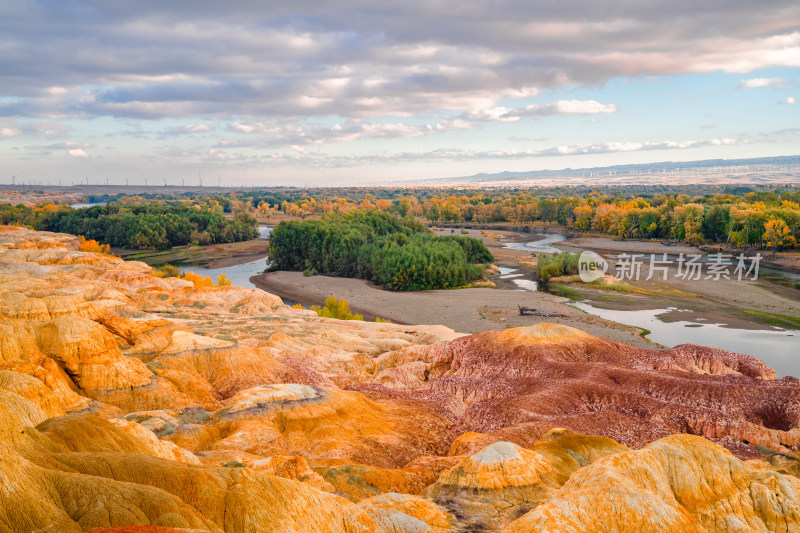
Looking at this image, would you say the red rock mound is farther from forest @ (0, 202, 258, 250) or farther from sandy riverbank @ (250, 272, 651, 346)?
forest @ (0, 202, 258, 250)

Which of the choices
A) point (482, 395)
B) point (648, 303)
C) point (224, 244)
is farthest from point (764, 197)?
point (482, 395)

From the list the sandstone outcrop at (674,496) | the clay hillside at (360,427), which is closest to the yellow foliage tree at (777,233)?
the clay hillside at (360,427)

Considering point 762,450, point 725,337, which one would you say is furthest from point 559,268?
point 762,450

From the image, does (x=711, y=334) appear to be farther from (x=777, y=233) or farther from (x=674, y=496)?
(x=777, y=233)

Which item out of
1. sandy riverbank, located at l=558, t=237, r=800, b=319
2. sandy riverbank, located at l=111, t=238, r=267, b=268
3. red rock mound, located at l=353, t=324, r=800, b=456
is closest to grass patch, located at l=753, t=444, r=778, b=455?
red rock mound, located at l=353, t=324, r=800, b=456

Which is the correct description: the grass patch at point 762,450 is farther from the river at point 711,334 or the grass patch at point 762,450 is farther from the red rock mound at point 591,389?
the river at point 711,334
